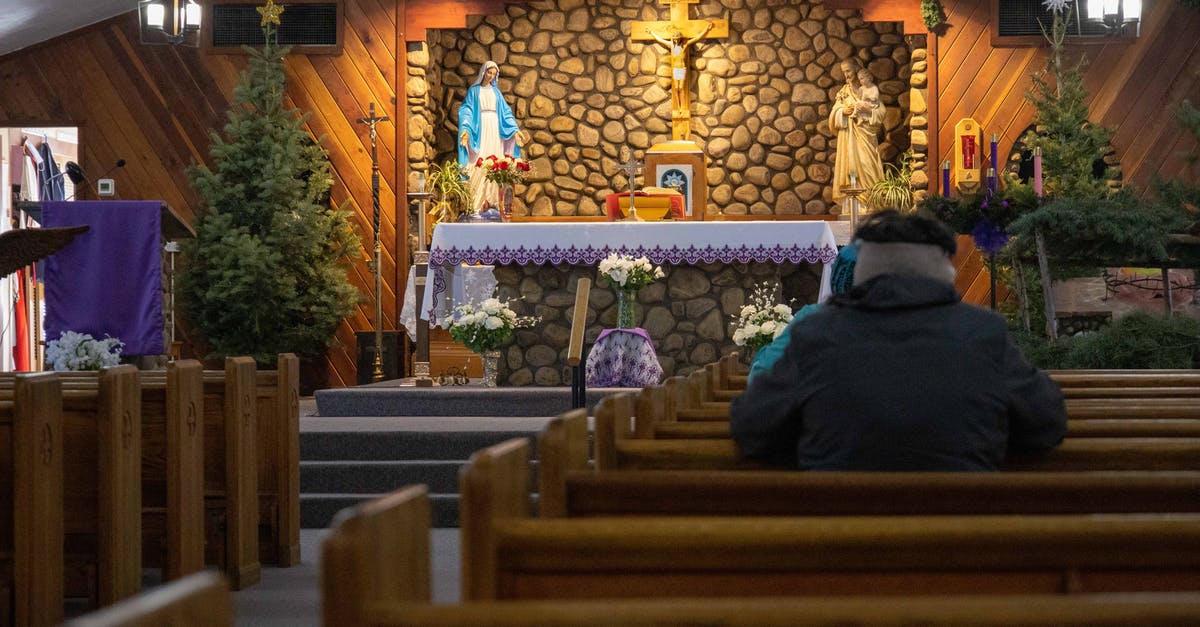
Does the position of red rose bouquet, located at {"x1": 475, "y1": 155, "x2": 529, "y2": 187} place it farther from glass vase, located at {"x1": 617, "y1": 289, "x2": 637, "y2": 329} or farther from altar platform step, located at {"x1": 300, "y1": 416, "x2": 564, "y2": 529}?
altar platform step, located at {"x1": 300, "y1": 416, "x2": 564, "y2": 529}

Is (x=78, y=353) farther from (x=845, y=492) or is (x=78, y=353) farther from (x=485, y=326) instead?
(x=845, y=492)

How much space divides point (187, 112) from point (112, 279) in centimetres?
405

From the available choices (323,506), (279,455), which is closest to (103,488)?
(279,455)

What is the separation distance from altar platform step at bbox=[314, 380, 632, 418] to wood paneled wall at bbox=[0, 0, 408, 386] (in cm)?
315

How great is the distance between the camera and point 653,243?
805 centimetres

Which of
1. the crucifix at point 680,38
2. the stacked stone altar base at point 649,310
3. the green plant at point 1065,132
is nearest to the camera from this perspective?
the stacked stone altar base at point 649,310

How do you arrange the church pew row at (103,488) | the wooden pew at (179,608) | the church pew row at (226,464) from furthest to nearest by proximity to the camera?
the church pew row at (226,464), the church pew row at (103,488), the wooden pew at (179,608)

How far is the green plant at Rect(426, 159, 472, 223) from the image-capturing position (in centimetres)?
1085

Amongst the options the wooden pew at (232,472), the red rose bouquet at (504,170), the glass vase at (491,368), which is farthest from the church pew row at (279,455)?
the red rose bouquet at (504,170)

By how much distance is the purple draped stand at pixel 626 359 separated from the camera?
7.73m

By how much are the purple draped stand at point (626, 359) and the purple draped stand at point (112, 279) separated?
2.38 meters

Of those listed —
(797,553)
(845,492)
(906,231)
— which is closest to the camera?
(797,553)

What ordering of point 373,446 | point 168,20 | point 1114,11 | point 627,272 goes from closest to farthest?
point 373,446
point 627,272
point 168,20
point 1114,11

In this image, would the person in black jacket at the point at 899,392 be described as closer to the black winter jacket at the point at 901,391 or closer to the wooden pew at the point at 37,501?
the black winter jacket at the point at 901,391
